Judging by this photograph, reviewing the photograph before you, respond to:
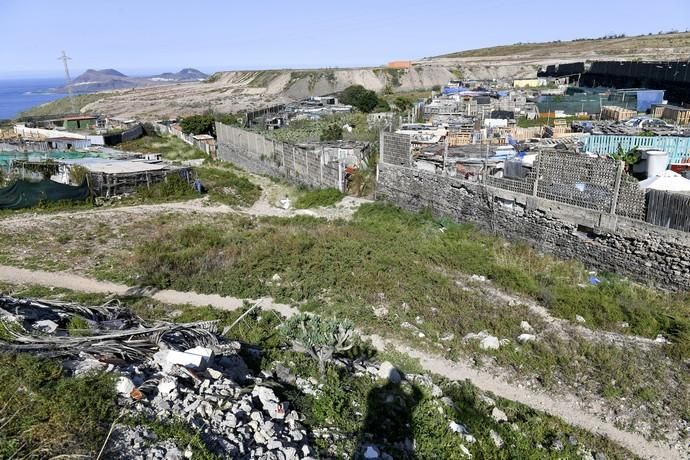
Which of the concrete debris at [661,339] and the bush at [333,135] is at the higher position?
the bush at [333,135]

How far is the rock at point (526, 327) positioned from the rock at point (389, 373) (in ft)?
9.40

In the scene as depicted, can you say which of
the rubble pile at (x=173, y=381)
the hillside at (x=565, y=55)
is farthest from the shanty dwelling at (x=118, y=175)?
the hillside at (x=565, y=55)

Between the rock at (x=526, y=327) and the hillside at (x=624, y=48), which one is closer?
the rock at (x=526, y=327)

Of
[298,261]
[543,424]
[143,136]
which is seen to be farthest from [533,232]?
[143,136]

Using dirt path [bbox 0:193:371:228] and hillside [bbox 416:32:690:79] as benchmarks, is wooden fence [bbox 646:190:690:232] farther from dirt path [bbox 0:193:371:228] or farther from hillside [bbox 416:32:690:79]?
hillside [bbox 416:32:690:79]

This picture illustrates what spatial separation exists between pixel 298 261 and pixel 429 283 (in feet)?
11.2

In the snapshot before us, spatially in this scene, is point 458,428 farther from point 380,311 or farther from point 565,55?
point 565,55

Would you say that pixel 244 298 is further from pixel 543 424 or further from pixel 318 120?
pixel 318 120

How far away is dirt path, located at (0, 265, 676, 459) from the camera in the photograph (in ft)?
20.8

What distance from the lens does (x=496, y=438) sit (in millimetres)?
6133

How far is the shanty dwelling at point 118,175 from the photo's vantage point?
19.2m

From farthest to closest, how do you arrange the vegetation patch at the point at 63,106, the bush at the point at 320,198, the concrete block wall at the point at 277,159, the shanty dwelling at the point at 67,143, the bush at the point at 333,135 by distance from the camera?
the vegetation patch at the point at 63,106
the shanty dwelling at the point at 67,143
the bush at the point at 333,135
the concrete block wall at the point at 277,159
the bush at the point at 320,198

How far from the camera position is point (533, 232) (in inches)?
507

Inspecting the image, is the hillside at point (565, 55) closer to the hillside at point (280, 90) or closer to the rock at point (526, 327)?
the hillside at point (280, 90)
